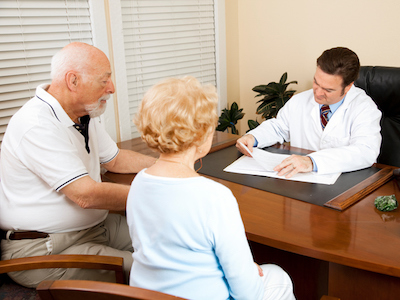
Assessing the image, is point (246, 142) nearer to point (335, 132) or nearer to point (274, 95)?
point (335, 132)

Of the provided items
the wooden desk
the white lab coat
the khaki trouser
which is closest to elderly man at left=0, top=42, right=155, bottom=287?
the khaki trouser

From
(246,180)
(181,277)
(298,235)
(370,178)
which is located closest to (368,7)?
(370,178)

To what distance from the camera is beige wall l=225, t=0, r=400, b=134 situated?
2.67m

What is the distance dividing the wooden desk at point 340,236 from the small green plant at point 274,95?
1.49m

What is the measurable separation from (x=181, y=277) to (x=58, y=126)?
91 cm

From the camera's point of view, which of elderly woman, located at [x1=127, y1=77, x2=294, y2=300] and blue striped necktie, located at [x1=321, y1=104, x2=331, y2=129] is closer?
elderly woman, located at [x1=127, y1=77, x2=294, y2=300]

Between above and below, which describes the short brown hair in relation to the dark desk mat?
above

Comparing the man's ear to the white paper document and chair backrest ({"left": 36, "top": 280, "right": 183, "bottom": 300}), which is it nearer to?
the white paper document

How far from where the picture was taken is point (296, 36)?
3113 mm

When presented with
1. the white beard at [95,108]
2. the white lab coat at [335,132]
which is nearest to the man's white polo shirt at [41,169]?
the white beard at [95,108]

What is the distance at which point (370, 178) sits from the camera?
1.71 m

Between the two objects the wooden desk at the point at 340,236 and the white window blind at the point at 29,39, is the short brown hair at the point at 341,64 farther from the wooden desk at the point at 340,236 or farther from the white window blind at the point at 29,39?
the white window blind at the point at 29,39

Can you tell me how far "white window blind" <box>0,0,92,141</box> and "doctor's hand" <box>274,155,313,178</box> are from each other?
1.51 m

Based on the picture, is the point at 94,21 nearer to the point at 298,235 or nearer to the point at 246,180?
the point at 246,180
